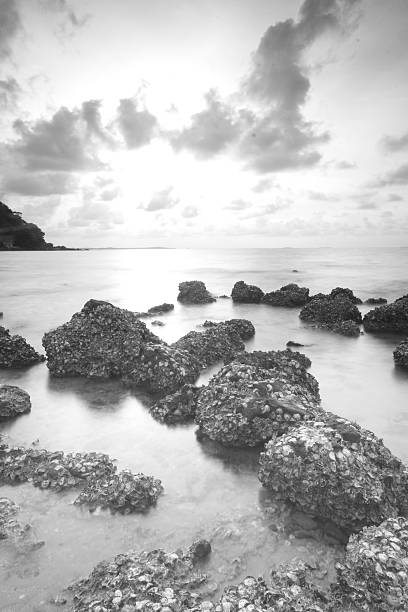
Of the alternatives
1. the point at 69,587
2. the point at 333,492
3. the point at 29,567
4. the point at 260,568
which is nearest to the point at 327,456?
the point at 333,492

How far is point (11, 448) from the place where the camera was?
470 centimetres

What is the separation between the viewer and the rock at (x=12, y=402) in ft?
19.3

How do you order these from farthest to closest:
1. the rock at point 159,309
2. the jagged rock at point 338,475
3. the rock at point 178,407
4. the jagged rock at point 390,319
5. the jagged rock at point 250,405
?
1. the rock at point 159,309
2. the jagged rock at point 390,319
3. the rock at point 178,407
4. the jagged rock at point 250,405
5. the jagged rock at point 338,475

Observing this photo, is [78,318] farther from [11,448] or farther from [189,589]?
[189,589]

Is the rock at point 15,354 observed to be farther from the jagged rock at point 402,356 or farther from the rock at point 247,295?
the rock at point 247,295

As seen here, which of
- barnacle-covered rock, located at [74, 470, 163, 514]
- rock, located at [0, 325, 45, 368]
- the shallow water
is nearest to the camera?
the shallow water

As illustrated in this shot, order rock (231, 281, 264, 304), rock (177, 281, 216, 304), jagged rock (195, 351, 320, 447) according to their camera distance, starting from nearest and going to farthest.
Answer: jagged rock (195, 351, 320, 447) < rock (231, 281, 264, 304) < rock (177, 281, 216, 304)

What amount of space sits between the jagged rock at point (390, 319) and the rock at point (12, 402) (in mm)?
10746

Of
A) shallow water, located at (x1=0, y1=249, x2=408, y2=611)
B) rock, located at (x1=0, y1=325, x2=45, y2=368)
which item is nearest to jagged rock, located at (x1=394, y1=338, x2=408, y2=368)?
shallow water, located at (x1=0, y1=249, x2=408, y2=611)

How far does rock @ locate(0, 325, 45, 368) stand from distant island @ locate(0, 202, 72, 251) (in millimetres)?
101703

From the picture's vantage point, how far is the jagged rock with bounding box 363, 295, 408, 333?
12609 millimetres

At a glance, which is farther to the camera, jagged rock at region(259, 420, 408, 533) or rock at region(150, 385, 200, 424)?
rock at region(150, 385, 200, 424)

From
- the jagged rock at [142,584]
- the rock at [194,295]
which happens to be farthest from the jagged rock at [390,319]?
the jagged rock at [142,584]

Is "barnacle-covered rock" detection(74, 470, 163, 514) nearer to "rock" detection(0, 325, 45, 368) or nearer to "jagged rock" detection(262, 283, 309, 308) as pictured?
"rock" detection(0, 325, 45, 368)
